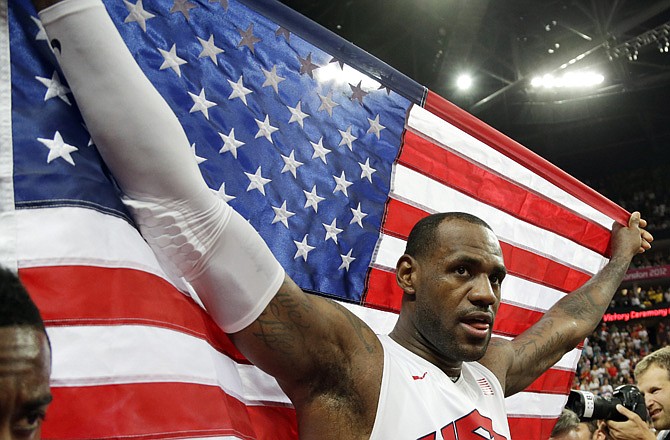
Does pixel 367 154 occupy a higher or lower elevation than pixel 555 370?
higher

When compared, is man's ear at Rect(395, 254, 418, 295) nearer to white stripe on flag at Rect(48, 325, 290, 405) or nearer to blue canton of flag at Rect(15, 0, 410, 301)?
blue canton of flag at Rect(15, 0, 410, 301)

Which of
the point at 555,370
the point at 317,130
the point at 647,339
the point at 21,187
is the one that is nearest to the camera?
the point at 21,187

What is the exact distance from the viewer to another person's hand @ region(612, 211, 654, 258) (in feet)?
10.7

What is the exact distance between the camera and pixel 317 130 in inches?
86.3

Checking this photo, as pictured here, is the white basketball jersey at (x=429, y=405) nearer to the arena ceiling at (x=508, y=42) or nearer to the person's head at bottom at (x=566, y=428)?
the person's head at bottom at (x=566, y=428)

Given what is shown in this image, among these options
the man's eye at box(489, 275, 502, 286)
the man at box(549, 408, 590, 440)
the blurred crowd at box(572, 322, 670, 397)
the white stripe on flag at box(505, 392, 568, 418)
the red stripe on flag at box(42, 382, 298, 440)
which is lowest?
the blurred crowd at box(572, 322, 670, 397)

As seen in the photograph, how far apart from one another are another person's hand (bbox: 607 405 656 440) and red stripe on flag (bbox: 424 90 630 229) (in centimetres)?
95

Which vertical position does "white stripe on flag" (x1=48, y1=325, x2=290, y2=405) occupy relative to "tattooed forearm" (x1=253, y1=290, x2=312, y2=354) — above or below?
below

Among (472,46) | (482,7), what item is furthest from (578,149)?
(482,7)

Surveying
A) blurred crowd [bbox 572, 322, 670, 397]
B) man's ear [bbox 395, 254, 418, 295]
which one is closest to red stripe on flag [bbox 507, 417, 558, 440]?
man's ear [bbox 395, 254, 418, 295]

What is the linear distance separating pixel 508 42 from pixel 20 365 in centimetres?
1101

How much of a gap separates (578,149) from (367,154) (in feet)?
53.3

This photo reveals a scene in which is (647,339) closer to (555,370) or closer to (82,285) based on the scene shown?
(555,370)

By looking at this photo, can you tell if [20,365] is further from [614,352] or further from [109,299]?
[614,352]
